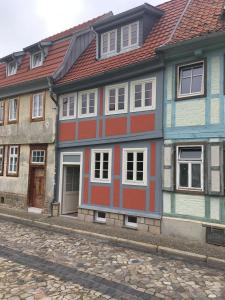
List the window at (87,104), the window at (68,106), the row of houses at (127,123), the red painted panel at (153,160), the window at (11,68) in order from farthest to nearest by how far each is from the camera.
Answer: the window at (11,68) < the window at (68,106) < the window at (87,104) < the red painted panel at (153,160) < the row of houses at (127,123)

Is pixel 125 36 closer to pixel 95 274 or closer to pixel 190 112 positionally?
pixel 190 112

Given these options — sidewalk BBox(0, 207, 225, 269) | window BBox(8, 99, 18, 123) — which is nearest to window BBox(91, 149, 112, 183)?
sidewalk BBox(0, 207, 225, 269)

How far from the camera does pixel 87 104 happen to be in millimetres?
13594

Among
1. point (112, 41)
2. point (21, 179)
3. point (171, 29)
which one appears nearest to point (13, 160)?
point (21, 179)

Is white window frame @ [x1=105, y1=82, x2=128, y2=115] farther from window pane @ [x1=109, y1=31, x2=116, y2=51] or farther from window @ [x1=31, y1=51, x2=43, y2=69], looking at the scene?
window @ [x1=31, y1=51, x2=43, y2=69]

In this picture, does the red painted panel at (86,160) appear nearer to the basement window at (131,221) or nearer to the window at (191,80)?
the basement window at (131,221)

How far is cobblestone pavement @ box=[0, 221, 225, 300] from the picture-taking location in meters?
6.04

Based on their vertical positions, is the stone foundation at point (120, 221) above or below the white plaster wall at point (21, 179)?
below

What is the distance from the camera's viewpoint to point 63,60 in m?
15.0

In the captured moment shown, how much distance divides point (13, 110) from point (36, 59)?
296cm

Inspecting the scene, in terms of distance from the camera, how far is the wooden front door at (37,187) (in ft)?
50.6

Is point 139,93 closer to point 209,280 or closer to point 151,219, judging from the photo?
point 151,219

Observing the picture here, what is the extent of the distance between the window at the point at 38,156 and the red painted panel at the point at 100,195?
11.8 feet

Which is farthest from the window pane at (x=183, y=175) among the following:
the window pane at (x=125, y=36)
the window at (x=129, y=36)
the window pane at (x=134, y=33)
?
the window pane at (x=125, y=36)
